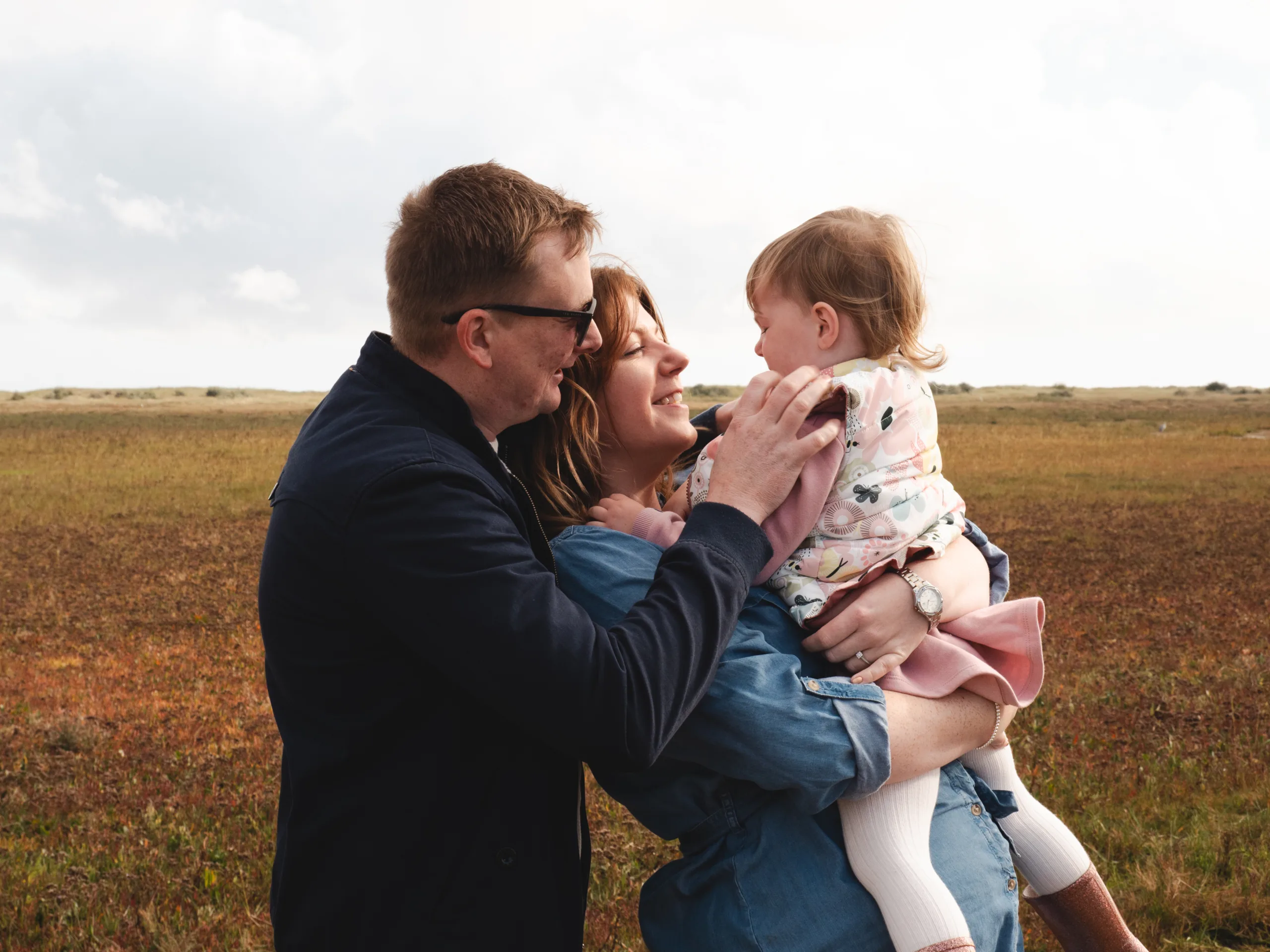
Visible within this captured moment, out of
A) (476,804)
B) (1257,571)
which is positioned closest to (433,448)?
(476,804)

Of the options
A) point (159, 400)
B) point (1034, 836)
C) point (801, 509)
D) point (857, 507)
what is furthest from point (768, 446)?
point (159, 400)

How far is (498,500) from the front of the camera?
209 cm

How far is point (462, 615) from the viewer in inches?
73.7

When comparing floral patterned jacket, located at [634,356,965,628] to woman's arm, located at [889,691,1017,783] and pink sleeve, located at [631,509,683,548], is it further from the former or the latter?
woman's arm, located at [889,691,1017,783]

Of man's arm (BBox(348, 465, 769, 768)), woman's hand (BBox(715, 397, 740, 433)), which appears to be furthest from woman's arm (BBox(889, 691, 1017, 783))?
woman's hand (BBox(715, 397, 740, 433))

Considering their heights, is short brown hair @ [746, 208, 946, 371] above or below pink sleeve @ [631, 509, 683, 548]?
above

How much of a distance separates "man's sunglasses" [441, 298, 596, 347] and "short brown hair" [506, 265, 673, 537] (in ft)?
1.01

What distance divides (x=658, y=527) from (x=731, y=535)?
430mm

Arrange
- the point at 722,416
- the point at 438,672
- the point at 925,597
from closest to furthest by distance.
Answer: the point at 438,672 < the point at 925,597 < the point at 722,416

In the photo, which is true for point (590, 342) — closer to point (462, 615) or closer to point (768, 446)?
point (768, 446)

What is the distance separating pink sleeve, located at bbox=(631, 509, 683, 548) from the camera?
251 centimetres

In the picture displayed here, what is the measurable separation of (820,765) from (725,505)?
0.57 metres

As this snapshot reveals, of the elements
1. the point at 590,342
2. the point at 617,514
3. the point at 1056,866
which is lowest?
the point at 1056,866

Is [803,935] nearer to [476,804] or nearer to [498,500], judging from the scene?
[476,804]
